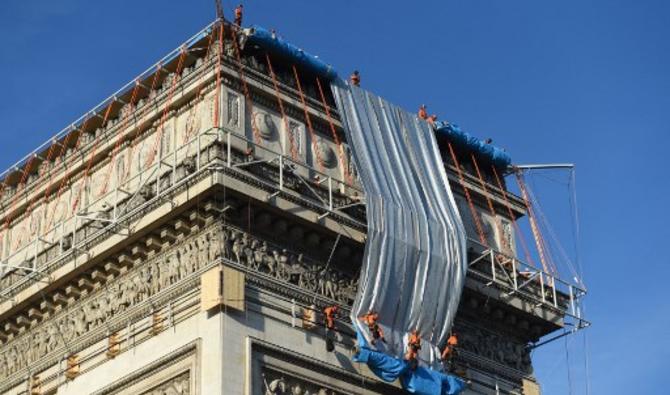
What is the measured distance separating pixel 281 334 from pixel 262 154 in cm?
580

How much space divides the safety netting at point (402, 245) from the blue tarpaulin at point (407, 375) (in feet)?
0.09

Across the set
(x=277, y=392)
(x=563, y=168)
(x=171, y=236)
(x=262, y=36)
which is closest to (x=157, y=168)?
(x=171, y=236)

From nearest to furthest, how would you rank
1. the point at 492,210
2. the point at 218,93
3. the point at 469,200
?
the point at 218,93 → the point at 469,200 → the point at 492,210

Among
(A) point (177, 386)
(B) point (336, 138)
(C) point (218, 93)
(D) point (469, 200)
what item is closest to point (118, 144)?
(C) point (218, 93)

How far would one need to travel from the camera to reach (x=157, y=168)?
41188 millimetres

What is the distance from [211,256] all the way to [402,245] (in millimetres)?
6227

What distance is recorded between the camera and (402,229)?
1646 inches

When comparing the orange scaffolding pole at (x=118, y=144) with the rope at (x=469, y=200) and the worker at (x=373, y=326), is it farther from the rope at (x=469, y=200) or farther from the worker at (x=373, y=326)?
the rope at (x=469, y=200)

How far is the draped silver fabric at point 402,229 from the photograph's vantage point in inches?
1602

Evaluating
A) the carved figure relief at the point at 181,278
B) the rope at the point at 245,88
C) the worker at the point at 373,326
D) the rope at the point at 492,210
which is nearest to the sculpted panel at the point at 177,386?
the carved figure relief at the point at 181,278

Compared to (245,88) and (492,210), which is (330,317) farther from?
(492,210)

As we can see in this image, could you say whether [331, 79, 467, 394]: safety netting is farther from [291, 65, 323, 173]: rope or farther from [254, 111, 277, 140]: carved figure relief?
[254, 111, 277, 140]: carved figure relief

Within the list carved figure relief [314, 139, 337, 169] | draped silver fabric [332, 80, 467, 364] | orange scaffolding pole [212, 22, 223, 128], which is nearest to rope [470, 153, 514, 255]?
draped silver fabric [332, 80, 467, 364]

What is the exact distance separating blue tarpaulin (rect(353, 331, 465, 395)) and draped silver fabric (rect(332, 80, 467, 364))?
46 cm
